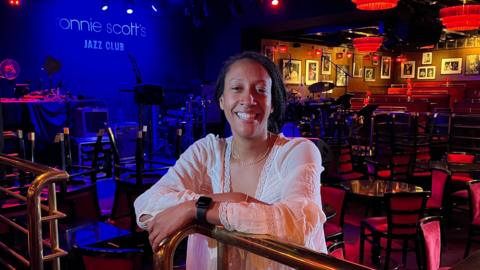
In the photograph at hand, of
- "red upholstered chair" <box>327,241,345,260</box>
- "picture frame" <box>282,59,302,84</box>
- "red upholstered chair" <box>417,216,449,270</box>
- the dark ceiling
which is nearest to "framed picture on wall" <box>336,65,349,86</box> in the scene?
"picture frame" <box>282,59,302,84</box>

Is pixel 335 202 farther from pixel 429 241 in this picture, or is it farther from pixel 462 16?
pixel 462 16

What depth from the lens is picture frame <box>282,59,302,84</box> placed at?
1381cm

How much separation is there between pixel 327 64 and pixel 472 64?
543 cm

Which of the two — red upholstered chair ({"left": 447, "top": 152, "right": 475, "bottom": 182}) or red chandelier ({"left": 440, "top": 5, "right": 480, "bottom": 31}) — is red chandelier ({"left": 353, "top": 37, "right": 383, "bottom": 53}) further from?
red upholstered chair ({"left": 447, "top": 152, "right": 475, "bottom": 182})

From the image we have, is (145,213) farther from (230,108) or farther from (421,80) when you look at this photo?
(421,80)

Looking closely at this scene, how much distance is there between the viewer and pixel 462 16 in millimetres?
6652

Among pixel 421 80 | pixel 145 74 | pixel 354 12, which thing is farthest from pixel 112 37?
pixel 421 80

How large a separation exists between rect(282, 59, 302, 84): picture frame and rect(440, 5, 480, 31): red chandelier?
7056 mm

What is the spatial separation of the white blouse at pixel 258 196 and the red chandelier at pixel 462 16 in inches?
257

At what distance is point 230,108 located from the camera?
1404 millimetres

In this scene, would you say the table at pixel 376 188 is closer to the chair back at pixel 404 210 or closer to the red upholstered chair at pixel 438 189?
the red upholstered chair at pixel 438 189

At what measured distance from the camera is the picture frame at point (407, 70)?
1745cm

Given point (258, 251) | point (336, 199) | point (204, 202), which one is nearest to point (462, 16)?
point (336, 199)

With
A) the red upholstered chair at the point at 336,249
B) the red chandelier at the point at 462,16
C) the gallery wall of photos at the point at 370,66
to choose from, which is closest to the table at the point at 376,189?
the red upholstered chair at the point at 336,249
